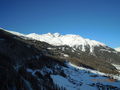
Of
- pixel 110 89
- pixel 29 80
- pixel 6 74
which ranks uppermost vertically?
pixel 6 74

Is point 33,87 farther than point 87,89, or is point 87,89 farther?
point 87,89

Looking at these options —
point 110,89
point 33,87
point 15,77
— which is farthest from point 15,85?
point 110,89

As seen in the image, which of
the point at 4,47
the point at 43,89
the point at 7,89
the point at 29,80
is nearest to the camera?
the point at 7,89

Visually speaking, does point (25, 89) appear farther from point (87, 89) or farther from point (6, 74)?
point (87, 89)

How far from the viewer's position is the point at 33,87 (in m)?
28.9

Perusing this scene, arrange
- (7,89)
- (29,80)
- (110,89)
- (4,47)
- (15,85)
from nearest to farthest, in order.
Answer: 1. (7,89)
2. (15,85)
3. (29,80)
4. (4,47)
5. (110,89)

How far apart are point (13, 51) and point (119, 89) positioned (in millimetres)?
51181

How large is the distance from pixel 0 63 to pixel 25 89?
6648 millimetres

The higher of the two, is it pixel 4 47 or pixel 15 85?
pixel 4 47

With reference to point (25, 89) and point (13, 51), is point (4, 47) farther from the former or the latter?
point (25, 89)

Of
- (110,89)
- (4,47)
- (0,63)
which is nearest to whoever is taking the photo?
(0,63)

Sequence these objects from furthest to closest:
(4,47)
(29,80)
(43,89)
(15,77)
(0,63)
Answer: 1. (4,47)
2. (43,89)
3. (29,80)
4. (0,63)
5. (15,77)

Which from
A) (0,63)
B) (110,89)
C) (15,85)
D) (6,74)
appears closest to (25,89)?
(15,85)

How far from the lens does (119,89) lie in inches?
2844
